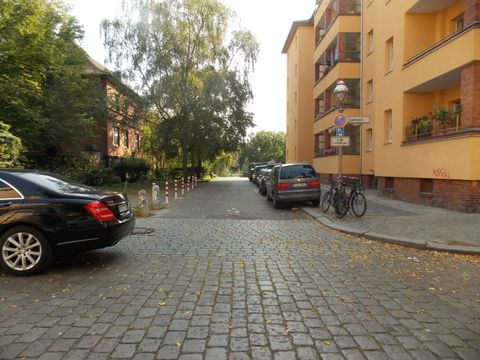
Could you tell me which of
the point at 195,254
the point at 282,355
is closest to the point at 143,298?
the point at 282,355

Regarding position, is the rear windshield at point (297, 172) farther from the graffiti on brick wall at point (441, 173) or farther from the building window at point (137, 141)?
the building window at point (137, 141)

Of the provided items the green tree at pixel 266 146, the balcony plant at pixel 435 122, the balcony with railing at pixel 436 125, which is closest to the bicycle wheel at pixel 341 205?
the balcony with railing at pixel 436 125

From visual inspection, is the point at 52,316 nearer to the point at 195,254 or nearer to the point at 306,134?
the point at 195,254

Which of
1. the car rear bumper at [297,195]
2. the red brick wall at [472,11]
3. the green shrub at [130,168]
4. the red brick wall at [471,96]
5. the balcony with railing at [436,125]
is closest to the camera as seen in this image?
the red brick wall at [471,96]

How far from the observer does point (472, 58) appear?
11898 millimetres

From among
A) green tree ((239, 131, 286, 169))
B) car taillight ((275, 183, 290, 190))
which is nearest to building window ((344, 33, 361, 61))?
car taillight ((275, 183, 290, 190))

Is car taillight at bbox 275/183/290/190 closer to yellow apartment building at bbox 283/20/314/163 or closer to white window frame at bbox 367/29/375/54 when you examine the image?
white window frame at bbox 367/29/375/54

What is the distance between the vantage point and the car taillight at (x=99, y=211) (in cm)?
589

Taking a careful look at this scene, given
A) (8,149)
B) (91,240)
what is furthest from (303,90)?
(91,240)

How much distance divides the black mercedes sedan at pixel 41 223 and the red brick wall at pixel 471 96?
10782mm

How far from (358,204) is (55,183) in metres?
8.42

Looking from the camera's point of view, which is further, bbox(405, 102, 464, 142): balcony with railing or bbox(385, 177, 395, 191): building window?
bbox(385, 177, 395, 191): building window

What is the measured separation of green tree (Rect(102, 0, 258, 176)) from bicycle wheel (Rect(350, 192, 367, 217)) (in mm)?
20407

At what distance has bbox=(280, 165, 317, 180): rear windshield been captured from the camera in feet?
48.8
